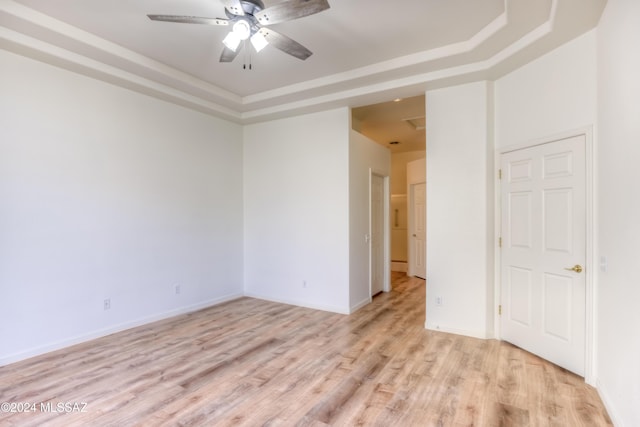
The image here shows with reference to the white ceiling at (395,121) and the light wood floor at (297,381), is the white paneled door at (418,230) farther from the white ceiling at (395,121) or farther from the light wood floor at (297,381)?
the light wood floor at (297,381)

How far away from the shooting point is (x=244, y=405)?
94.7 inches

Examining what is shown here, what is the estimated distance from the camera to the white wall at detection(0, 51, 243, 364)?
121 inches

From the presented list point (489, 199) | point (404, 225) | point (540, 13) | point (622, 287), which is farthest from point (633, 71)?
point (404, 225)

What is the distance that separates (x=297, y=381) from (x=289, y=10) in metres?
2.89

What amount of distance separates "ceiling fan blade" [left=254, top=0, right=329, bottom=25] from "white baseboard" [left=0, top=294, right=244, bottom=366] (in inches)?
145

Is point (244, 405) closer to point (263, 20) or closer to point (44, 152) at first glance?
point (263, 20)

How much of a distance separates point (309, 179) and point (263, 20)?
A: 2737 millimetres

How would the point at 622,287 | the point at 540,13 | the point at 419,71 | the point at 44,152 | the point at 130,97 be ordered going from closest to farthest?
the point at 622,287, the point at 540,13, the point at 44,152, the point at 419,71, the point at 130,97

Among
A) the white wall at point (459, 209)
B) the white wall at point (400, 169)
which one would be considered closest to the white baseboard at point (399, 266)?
the white wall at point (400, 169)

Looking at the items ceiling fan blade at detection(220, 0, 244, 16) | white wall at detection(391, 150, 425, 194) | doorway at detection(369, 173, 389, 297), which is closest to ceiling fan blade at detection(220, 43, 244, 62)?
ceiling fan blade at detection(220, 0, 244, 16)

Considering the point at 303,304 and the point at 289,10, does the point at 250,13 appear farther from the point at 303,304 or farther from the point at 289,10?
the point at 303,304

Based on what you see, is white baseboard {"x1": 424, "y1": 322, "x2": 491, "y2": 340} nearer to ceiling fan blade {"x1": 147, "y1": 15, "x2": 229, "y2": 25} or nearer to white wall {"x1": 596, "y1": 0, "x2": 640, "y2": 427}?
white wall {"x1": 596, "y1": 0, "x2": 640, "y2": 427}

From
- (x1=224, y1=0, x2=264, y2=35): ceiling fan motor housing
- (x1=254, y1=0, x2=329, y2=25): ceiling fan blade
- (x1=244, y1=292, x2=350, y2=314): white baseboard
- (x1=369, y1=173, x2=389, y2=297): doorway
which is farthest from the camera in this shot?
(x1=369, y1=173, x2=389, y2=297): doorway

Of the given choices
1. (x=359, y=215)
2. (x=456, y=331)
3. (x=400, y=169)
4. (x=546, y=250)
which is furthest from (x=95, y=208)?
(x=400, y=169)
